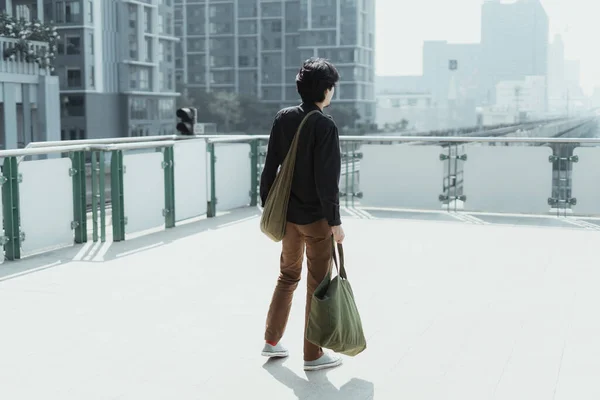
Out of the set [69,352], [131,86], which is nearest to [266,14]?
[131,86]

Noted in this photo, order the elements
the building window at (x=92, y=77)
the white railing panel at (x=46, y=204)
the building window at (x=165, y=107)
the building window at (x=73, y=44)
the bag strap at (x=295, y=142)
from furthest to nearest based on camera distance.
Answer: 1. the building window at (x=165, y=107)
2. the building window at (x=92, y=77)
3. the building window at (x=73, y=44)
4. the white railing panel at (x=46, y=204)
5. the bag strap at (x=295, y=142)

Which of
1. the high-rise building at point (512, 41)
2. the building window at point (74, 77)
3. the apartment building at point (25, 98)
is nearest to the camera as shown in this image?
the apartment building at point (25, 98)

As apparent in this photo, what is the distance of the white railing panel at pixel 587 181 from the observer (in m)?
9.91

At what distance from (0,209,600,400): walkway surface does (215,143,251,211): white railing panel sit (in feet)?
6.06

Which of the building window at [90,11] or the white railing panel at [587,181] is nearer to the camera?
the white railing panel at [587,181]

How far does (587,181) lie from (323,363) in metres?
6.87

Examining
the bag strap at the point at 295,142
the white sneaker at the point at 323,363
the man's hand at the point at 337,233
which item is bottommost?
the white sneaker at the point at 323,363

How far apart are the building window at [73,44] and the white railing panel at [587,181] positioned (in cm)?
6238

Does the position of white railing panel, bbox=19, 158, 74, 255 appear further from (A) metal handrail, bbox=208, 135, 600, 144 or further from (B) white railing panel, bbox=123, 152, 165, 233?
(A) metal handrail, bbox=208, 135, 600, 144

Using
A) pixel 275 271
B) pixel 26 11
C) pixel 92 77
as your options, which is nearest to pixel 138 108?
pixel 92 77

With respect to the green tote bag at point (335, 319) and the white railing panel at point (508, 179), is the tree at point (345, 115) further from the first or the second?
the green tote bag at point (335, 319)

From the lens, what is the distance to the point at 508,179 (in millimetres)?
10234

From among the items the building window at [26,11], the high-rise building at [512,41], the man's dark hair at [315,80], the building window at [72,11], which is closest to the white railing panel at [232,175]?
the man's dark hair at [315,80]

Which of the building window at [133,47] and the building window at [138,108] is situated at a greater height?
the building window at [133,47]
